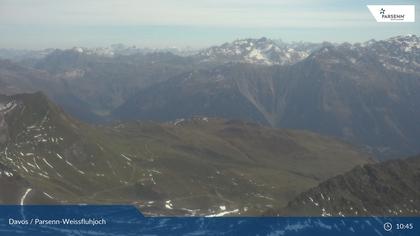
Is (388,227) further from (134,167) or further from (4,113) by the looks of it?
(4,113)

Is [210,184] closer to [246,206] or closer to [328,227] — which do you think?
[246,206]

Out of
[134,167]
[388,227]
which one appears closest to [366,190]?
[388,227]

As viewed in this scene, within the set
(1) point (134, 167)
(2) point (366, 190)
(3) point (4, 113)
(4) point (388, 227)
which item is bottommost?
(1) point (134, 167)

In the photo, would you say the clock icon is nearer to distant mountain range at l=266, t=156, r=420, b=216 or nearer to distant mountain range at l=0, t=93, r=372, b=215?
distant mountain range at l=266, t=156, r=420, b=216

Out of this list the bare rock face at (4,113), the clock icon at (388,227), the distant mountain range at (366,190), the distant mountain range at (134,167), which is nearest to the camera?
the clock icon at (388,227)

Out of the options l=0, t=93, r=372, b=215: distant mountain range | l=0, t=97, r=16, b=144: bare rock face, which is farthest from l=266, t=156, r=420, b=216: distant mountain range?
l=0, t=97, r=16, b=144: bare rock face

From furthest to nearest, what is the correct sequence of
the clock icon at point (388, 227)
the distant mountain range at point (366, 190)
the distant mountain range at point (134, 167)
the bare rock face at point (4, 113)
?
the bare rock face at point (4, 113) < the distant mountain range at point (134, 167) < the distant mountain range at point (366, 190) < the clock icon at point (388, 227)

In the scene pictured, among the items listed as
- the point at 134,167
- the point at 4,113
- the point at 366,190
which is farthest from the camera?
the point at 4,113

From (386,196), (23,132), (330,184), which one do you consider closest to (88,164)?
(23,132)

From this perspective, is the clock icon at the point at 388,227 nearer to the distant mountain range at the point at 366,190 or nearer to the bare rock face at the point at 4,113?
the distant mountain range at the point at 366,190

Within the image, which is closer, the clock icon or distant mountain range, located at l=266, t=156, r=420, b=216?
the clock icon

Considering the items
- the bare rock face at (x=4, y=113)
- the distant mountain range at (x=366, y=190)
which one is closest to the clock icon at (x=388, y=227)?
the distant mountain range at (x=366, y=190)
